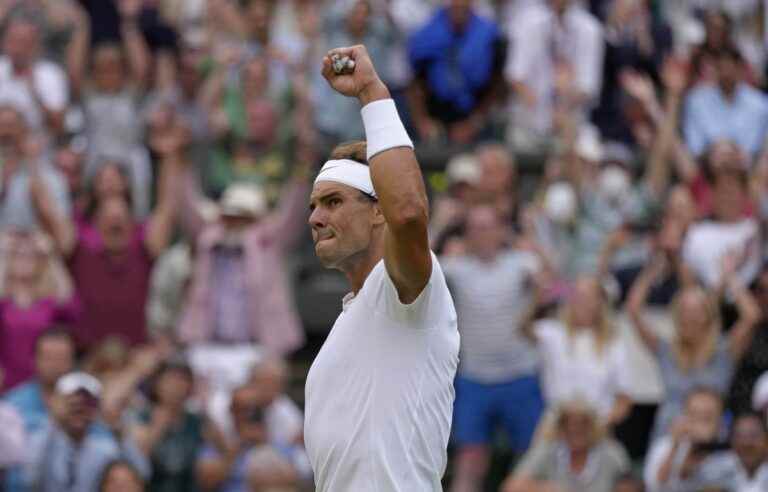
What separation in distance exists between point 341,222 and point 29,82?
849cm

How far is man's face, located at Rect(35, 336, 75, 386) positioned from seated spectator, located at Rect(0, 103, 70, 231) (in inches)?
58.1

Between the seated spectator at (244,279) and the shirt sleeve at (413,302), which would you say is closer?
the shirt sleeve at (413,302)

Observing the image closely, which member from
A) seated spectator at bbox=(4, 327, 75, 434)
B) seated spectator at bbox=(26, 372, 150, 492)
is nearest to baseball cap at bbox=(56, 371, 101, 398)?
seated spectator at bbox=(26, 372, 150, 492)

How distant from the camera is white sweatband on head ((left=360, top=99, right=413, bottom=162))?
4.65 meters

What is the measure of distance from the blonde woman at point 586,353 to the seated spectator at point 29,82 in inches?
161

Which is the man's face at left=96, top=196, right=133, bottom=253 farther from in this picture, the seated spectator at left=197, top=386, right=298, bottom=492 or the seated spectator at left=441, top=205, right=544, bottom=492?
the seated spectator at left=441, top=205, right=544, bottom=492

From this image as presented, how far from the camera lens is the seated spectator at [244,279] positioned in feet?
37.8

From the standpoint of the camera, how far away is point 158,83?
44.1ft

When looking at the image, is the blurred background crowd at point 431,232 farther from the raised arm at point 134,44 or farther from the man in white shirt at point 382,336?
the man in white shirt at point 382,336

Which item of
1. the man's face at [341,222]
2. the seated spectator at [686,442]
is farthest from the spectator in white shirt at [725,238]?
the man's face at [341,222]

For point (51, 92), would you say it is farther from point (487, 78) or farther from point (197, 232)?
point (487, 78)

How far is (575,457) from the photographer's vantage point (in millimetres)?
10344

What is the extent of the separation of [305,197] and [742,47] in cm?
412

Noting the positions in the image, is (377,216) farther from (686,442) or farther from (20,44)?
(20,44)
